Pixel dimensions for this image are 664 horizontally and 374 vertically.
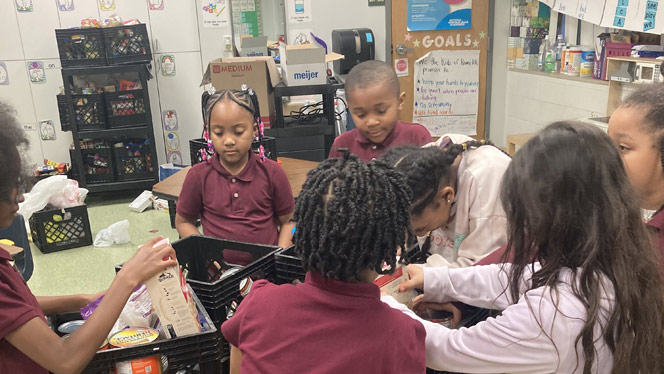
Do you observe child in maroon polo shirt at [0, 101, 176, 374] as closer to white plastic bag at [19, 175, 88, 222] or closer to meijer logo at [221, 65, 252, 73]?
meijer logo at [221, 65, 252, 73]

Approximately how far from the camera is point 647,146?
1301 mm

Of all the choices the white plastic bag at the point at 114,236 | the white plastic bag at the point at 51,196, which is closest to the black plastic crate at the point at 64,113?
the white plastic bag at the point at 51,196

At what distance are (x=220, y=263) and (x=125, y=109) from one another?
310 cm

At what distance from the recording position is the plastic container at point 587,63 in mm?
3887

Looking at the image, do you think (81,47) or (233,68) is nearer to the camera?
(233,68)

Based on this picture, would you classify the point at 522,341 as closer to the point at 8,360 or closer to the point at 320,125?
the point at 8,360

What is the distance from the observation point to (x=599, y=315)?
3.29ft

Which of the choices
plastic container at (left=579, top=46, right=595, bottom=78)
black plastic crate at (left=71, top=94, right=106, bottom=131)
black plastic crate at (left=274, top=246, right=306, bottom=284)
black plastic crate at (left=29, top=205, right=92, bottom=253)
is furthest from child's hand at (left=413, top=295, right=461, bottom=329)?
black plastic crate at (left=71, top=94, right=106, bottom=131)

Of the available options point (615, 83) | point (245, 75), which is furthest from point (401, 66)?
point (245, 75)

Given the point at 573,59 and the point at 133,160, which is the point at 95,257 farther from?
the point at 573,59

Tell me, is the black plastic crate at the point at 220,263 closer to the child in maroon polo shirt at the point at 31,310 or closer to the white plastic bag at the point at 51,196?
the child in maroon polo shirt at the point at 31,310

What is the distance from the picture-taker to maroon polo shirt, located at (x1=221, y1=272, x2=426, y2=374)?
916 mm

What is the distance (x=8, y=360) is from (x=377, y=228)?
85 centimetres

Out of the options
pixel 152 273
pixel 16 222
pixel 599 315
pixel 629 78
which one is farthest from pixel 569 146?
pixel 629 78
